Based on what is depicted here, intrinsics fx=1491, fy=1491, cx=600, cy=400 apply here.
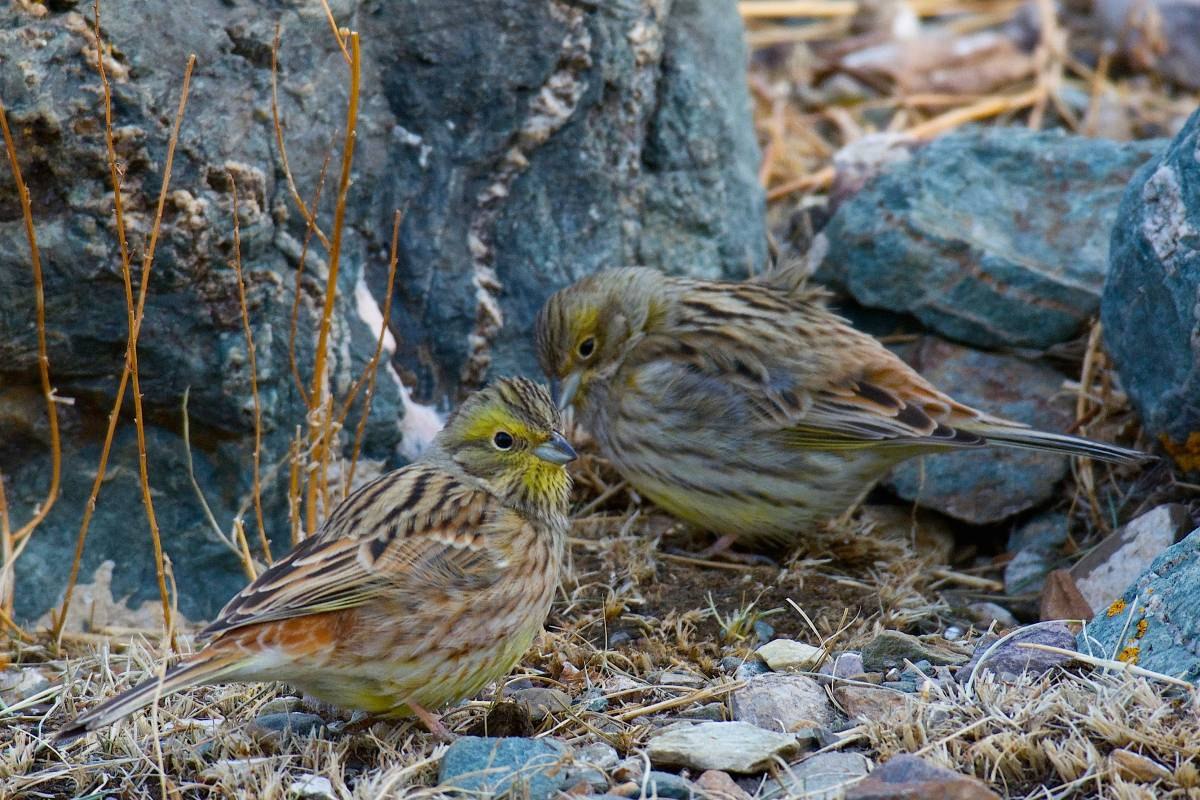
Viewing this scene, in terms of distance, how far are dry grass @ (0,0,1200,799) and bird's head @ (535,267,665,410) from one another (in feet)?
1.56

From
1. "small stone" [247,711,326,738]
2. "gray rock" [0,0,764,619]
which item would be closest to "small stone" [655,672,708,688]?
"small stone" [247,711,326,738]

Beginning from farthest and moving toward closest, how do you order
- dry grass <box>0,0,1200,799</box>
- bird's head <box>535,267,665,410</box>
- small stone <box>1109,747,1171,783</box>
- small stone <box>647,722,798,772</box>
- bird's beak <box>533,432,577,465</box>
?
bird's head <box>535,267,665,410</box>, bird's beak <box>533,432,577,465</box>, small stone <box>647,722,798,772</box>, dry grass <box>0,0,1200,799</box>, small stone <box>1109,747,1171,783</box>

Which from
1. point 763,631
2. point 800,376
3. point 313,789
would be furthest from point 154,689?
point 800,376

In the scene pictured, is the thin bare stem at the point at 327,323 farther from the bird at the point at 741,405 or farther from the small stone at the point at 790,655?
the small stone at the point at 790,655

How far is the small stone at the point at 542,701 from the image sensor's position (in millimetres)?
4094

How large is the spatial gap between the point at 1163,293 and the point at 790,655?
5.92 ft

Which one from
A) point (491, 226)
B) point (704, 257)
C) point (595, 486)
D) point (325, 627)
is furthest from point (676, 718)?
point (704, 257)

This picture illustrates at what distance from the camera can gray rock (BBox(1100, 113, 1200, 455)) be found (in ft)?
16.1

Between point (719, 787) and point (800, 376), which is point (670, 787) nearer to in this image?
point (719, 787)

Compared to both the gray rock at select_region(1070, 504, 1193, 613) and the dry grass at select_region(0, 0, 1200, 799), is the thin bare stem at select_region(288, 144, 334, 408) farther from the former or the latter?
the gray rock at select_region(1070, 504, 1193, 613)

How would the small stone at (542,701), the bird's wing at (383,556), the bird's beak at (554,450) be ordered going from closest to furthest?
1. the bird's wing at (383,556)
2. the small stone at (542,701)
3. the bird's beak at (554,450)

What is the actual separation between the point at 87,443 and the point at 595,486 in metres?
1.98

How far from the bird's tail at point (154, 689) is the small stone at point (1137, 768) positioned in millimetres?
2103

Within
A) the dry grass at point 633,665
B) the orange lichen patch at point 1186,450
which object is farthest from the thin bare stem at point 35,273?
the orange lichen patch at point 1186,450
